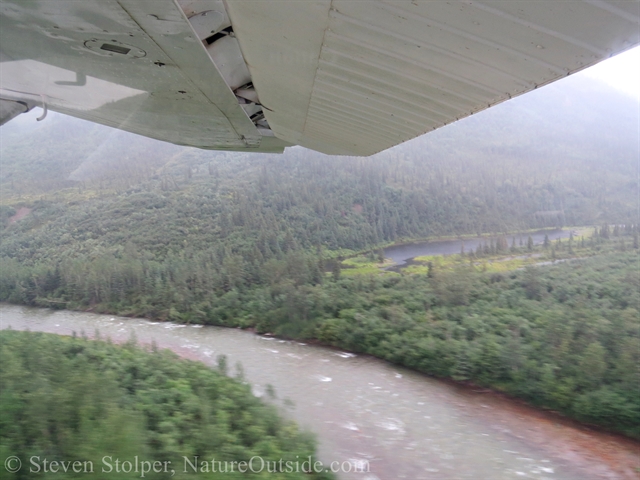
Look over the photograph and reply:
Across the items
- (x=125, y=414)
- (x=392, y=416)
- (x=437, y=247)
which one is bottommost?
(x=392, y=416)

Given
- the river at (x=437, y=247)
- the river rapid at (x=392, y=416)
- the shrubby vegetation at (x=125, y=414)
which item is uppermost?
the river at (x=437, y=247)

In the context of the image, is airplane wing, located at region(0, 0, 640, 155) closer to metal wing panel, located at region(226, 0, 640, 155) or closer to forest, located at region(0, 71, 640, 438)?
metal wing panel, located at region(226, 0, 640, 155)

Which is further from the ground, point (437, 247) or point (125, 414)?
point (437, 247)

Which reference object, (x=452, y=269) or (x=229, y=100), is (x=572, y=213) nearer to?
(x=452, y=269)

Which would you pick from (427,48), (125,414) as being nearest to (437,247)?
(125,414)

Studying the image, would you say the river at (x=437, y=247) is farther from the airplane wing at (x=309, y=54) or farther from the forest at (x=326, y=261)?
the airplane wing at (x=309, y=54)

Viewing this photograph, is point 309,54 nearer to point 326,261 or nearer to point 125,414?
point 125,414

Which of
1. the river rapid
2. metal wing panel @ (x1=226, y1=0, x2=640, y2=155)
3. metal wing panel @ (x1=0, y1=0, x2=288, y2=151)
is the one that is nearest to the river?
the river rapid

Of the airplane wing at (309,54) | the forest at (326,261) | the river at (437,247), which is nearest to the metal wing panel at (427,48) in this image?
the airplane wing at (309,54)
